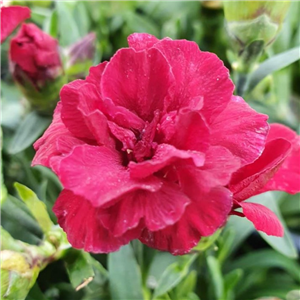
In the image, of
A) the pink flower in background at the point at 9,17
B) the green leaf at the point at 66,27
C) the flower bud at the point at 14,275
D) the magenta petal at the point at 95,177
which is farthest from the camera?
the green leaf at the point at 66,27

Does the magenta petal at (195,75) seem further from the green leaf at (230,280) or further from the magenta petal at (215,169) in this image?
the green leaf at (230,280)

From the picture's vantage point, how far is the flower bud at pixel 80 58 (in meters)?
0.67

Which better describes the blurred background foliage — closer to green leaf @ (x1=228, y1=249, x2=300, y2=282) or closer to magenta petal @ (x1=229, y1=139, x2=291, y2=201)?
green leaf @ (x1=228, y1=249, x2=300, y2=282)

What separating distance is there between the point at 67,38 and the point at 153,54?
0.45m

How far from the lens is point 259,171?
14.8 inches

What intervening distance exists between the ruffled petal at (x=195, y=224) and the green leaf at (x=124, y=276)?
0.22 metres

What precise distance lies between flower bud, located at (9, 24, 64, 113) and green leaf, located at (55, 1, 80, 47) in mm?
192

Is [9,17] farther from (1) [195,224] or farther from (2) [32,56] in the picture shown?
(1) [195,224]

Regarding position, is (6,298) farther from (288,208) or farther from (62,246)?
(288,208)

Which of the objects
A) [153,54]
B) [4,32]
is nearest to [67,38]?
[4,32]

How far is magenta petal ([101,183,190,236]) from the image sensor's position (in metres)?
0.31

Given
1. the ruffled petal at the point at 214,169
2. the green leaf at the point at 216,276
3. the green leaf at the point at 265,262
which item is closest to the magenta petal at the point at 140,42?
the ruffled petal at the point at 214,169

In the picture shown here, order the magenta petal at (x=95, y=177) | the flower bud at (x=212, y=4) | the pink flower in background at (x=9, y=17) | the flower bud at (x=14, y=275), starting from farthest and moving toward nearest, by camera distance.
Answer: the flower bud at (x=212, y=4)
the pink flower in background at (x=9, y=17)
the flower bud at (x=14, y=275)
the magenta petal at (x=95, y=177)

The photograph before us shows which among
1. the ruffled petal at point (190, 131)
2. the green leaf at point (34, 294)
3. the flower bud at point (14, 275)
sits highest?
the ruffled petal at point (190, 131)
